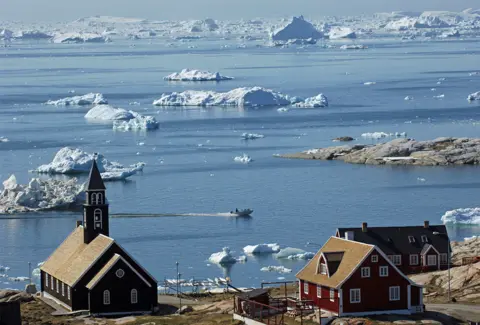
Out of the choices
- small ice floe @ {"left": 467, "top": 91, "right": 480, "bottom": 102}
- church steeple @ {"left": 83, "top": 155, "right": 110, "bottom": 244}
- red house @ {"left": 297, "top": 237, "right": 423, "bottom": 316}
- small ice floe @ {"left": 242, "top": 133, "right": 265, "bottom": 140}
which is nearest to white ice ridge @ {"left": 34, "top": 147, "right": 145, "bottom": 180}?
small ice floe @ {"left": 242, "top": 133, "right": 265, "bottom": 140}

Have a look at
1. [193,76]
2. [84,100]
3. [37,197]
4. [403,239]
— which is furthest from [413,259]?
[193,76]

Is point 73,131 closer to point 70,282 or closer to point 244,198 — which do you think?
point 244,198

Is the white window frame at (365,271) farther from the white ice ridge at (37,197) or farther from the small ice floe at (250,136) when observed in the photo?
the small ice floe at (250,136)

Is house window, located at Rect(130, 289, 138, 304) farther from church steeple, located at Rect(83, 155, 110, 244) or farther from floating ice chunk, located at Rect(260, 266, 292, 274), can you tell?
floating ice chunk, located at Rect(260, 266, 292, 274)

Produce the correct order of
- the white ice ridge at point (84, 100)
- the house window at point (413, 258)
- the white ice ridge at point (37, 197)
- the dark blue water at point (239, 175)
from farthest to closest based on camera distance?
the white ice ridge at point (84, 100), the white ice ridge at point (37, 197), the dark blue water at point (239, 175), the house window at point (413, 258)

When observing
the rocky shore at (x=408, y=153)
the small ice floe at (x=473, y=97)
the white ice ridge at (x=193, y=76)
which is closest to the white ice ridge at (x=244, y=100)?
the small ice floe at (x=473, y=97)

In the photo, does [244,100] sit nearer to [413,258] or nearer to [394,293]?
[413,258]
